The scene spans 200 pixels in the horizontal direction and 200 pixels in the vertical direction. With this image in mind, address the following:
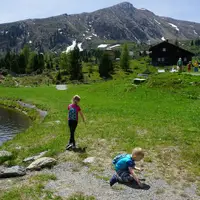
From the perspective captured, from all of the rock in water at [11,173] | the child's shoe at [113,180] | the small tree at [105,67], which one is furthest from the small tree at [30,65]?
the child's shoe at [113,180]

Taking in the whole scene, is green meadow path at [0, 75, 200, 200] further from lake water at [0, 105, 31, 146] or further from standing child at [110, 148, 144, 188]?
lake water at [0, 105, 31, 146]

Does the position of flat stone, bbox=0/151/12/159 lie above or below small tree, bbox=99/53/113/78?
below

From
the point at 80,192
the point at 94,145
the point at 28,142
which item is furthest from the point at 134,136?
the point at 80,192

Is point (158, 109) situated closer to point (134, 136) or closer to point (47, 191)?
point (134, 136)

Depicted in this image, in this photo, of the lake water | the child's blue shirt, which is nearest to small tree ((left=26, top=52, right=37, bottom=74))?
the lake water

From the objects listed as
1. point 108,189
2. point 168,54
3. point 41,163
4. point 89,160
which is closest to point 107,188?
point 108,189

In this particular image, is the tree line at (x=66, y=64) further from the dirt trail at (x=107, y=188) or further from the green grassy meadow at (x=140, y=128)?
the dirt trail at (x=107, y=188)

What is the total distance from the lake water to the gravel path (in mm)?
14181

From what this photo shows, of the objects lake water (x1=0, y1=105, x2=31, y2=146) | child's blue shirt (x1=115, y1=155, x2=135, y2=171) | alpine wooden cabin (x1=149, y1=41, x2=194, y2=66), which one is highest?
alpine wooden cabin (x1=149, y1=41, x2=194, y2=66)

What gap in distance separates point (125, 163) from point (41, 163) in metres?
4.90

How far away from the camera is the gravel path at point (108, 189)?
1277cm

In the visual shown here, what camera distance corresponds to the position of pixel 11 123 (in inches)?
1464

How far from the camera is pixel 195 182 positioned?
14.3m

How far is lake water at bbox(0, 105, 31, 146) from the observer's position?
30.7 m
